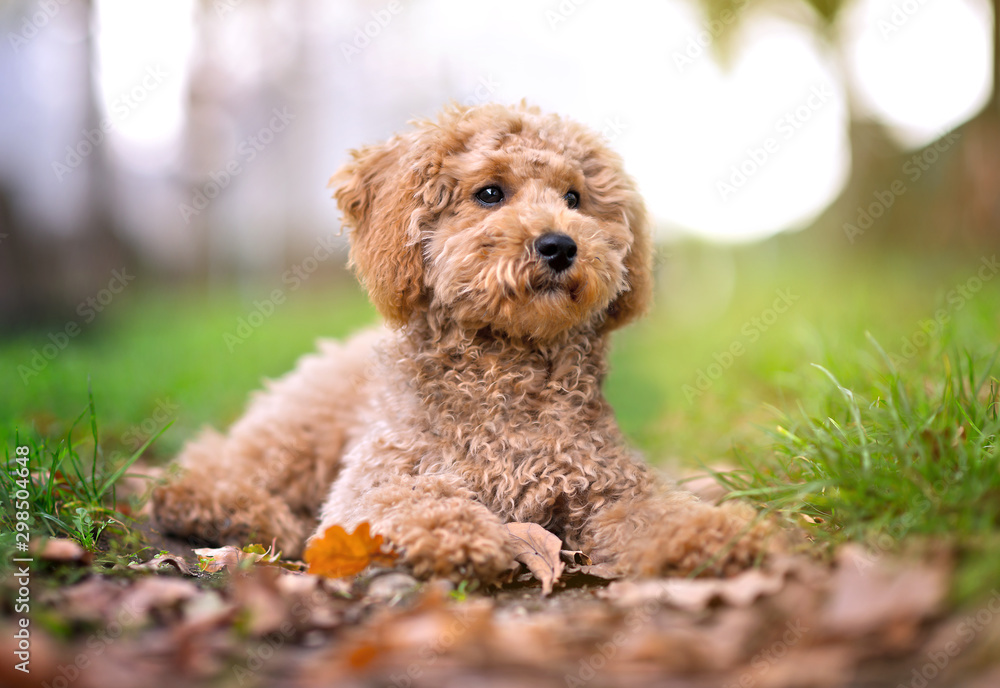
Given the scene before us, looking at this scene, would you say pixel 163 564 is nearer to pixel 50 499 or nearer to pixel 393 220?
pixel 50 499

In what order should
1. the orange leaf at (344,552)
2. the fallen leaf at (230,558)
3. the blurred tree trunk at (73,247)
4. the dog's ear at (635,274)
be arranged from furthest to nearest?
1. the blurred tree trunk at (73,247)
2. the dog's ear at (635,274)
3. the fallen leaf at (230,558)
4. the orange leaf at (344,552)

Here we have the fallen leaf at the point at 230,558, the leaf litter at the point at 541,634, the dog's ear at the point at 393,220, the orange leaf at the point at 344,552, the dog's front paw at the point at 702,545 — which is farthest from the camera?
the dog's ear at the point at 393,220

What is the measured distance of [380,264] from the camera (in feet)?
9.48

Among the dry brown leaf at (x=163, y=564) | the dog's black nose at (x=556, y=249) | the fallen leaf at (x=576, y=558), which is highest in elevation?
the dog's black nose at (x=556, y=249)

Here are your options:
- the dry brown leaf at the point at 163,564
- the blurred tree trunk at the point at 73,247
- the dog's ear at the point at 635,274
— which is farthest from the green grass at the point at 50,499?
the blurred tree trunk at the point at 73,247

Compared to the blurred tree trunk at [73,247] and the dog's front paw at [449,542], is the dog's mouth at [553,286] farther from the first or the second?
the blurred tree trunk at [73,247]

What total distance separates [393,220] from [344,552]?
1362 mm

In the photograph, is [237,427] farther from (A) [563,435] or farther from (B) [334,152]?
(B) [334,152]

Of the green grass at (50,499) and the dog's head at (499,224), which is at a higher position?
the dog's head at (499,224)

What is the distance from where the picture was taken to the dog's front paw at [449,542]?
2170 mm

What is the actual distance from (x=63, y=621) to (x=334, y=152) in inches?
804

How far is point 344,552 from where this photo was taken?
2.25 meters

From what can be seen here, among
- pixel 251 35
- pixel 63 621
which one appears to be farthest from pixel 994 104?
pixel 251 35

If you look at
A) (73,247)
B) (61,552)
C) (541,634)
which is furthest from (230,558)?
(73,247)
